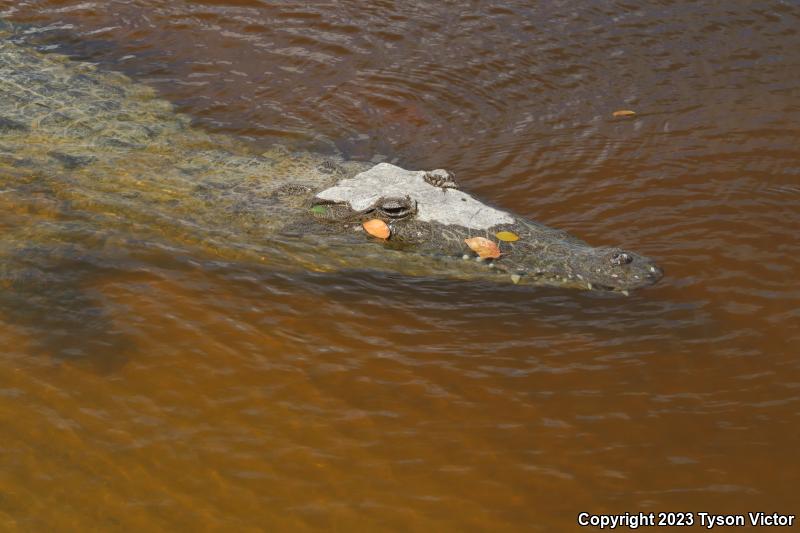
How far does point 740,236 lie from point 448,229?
213 cm

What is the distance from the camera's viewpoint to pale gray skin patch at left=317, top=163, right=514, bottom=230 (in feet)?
17.5

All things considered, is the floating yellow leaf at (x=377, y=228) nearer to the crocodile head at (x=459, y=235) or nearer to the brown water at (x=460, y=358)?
the crocodile head at (x=459, y=235)

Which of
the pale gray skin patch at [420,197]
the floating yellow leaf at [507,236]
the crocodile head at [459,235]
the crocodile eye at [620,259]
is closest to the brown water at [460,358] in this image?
the crocodile head at [459,235]

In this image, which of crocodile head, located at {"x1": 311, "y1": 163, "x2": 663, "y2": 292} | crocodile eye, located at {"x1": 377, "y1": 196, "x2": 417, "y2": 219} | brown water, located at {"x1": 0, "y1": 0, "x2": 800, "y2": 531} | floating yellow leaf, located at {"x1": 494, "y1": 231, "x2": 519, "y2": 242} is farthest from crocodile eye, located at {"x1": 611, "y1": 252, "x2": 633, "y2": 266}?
crocodile eye, located at {"x1": 377, "y1": 196, "x2": 417, "y2": 219}

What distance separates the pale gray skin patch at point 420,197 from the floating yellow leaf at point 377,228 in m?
0.14

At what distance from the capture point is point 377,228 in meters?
5.29

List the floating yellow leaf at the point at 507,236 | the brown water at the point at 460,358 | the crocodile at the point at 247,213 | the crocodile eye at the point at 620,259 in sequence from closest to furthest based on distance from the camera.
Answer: the brown water at the point at 460,358 → the crocodile eye at the point at 620,259 → the crocodile at the point at 247,213 → the floating yellow leaf at the point at 507,236

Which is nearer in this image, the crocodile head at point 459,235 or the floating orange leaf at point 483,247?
the crocodile head at point 459,235

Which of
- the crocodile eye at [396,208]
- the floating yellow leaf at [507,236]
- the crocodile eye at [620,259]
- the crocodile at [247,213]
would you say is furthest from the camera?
the crocodile eye at [396,208]

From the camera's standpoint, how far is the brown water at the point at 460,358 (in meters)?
3.48

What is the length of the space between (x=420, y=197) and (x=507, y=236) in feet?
2.19

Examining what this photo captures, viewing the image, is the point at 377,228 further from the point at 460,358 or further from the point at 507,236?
the point at 460,358

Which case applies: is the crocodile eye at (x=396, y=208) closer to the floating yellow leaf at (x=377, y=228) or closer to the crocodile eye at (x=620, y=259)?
the floating yellow leaf at (x=377, y=228)

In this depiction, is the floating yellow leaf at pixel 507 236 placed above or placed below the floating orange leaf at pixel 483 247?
above
